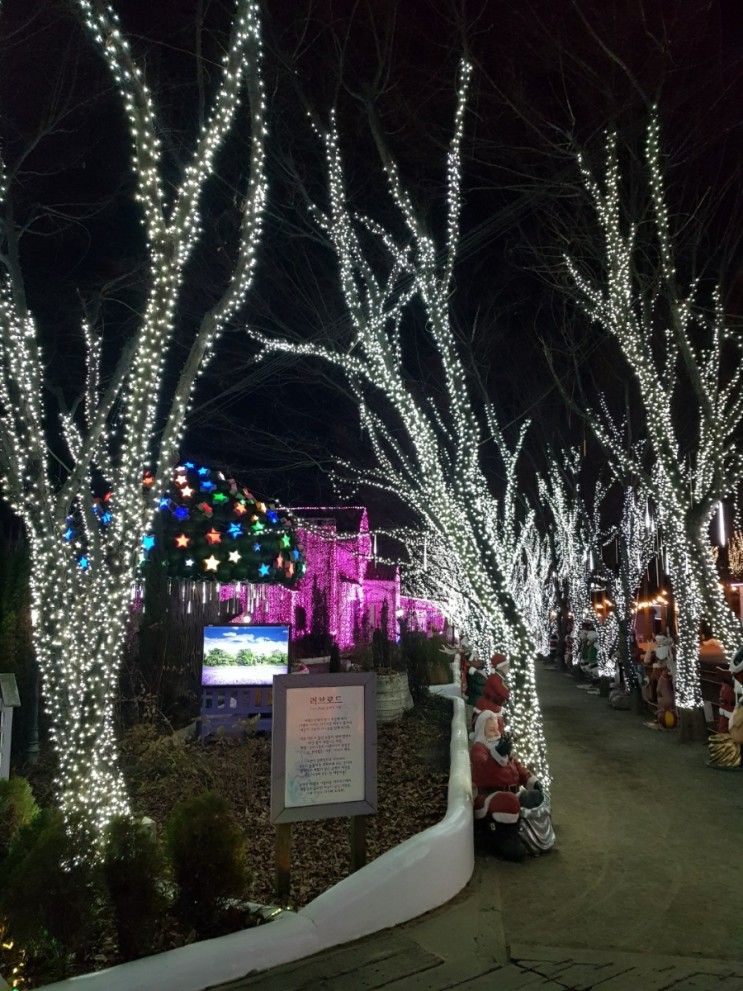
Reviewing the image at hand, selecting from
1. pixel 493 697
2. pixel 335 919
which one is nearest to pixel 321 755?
pixel 335 919

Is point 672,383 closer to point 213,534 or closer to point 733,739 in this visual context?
point 733,739

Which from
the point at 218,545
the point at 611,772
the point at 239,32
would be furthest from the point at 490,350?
the point at 239,32

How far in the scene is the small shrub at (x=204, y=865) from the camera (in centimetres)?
444

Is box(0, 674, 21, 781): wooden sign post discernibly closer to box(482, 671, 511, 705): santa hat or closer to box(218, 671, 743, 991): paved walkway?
box(218, 671, 743, 991): paved walkway

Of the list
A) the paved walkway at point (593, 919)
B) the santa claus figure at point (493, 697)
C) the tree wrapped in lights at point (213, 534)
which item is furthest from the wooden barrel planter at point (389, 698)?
the santa claus figure at point (493, 697)

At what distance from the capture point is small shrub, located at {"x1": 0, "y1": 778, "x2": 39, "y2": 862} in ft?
16.9

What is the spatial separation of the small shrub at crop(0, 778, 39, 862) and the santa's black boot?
3.80m

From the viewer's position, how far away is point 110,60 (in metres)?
5.52

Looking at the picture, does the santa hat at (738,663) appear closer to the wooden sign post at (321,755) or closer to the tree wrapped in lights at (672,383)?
the tree wrapped in lights at (672,383)

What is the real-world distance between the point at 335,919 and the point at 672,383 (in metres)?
9.68

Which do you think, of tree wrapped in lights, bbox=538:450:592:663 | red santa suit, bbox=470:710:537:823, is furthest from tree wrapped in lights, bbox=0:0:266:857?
tree wrapped in lights, bbox=538:450:592:663

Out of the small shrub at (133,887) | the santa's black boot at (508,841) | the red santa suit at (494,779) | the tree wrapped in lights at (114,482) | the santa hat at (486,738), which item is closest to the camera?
the small shrub at (133,887)

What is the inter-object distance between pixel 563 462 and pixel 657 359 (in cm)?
724

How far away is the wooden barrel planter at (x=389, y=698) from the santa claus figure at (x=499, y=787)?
229 inches
